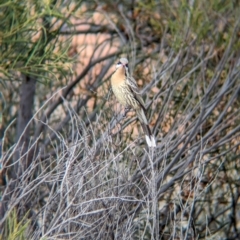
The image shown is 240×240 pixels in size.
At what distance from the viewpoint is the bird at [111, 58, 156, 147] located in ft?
21.7

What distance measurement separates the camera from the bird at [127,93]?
662 centimetres

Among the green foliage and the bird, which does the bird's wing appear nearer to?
the bird

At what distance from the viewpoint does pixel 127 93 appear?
6801 mm

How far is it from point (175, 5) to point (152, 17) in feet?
1.20

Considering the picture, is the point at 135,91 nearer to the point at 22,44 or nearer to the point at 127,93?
the point at 127,93

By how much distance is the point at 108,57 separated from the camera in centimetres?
906

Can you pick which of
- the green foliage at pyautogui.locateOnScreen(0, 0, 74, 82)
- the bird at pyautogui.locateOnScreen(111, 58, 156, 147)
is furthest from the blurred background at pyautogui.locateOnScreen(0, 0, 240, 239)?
the bird at pyautogui.locateOnScreen(111, 58, 156, 147)

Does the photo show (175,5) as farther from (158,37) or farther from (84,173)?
(84,173)

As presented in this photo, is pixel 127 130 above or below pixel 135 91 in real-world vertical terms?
below

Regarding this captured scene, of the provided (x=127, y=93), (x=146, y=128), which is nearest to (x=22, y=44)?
(x=127, y=93)

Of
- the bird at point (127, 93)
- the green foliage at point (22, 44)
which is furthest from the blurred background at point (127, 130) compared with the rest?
the bird at point (127, 93)

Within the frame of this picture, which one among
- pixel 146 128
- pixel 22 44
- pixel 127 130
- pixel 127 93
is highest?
pixel 22 44

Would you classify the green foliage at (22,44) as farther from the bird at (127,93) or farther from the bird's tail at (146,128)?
the bird's tail at (146,128)

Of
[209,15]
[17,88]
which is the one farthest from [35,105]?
[209,15]
